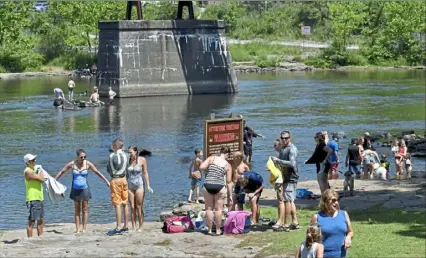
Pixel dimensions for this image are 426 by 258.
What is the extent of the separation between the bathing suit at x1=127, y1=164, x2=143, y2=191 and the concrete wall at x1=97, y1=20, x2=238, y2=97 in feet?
154

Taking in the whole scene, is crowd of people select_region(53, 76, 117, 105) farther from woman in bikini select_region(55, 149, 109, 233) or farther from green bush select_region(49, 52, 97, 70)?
woman in bikini select_region(55, 149, 109, 233)

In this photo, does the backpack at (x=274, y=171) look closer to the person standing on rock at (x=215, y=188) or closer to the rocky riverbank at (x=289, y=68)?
the person standing on rock at (x=215, y=188)

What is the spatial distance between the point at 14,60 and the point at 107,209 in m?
71.8

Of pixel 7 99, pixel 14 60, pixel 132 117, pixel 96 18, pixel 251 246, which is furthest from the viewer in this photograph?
pixel 96 18

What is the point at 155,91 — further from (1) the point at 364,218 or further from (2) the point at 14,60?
(1) the point at 364,218

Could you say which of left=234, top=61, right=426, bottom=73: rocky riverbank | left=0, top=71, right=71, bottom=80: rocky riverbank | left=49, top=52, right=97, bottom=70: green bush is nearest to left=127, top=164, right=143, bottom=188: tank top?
left=0, top=71, right=71, bottom=80: rocky riverbank

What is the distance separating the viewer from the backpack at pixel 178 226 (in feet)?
62.8

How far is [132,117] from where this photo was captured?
182 feet

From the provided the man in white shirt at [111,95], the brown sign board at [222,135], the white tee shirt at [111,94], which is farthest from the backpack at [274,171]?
the white tee shirt at [111,94]

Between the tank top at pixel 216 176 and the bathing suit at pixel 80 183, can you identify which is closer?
the tank top at pixel 216 176

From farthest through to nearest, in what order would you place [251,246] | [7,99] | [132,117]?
[7,99] < [132,117] < [251,246]

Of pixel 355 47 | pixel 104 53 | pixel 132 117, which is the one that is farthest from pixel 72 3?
pixel 132 117

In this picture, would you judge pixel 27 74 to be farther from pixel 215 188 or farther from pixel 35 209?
pixel 215 188

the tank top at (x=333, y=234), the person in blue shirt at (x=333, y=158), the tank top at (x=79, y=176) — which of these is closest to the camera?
the tank top at (x=333, y=234)
